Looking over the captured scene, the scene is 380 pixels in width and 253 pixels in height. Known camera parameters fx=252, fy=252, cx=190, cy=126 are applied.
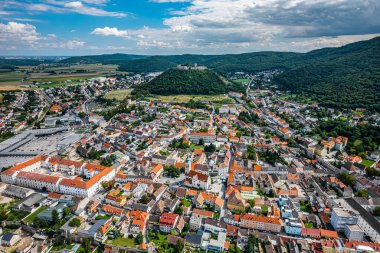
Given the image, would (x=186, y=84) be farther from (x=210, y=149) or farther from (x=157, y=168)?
(x=157, y=168)

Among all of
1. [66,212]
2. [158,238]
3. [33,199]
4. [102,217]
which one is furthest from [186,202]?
[33,199]

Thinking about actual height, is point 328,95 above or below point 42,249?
above

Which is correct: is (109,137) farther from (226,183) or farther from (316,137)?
(316,137)

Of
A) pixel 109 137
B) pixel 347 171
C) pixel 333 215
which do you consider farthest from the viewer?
pixel 109 137

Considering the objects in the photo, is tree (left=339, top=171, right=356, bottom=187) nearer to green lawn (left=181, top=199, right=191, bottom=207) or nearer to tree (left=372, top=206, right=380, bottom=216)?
tree (left=372, top=206, right=380, bottom=216)

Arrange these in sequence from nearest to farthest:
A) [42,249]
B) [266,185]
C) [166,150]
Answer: [42,249], [266,185], [166,150]

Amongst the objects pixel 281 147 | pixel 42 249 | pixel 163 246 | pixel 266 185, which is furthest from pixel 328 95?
pixel 42 249

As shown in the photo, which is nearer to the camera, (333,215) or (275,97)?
(333,215)
